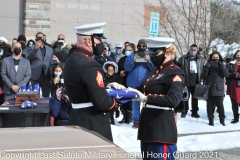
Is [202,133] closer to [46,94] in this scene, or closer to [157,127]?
[46,94]

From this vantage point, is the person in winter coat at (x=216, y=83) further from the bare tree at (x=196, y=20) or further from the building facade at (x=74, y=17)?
the building facade at (x=74, y=17)

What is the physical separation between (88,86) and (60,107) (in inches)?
121

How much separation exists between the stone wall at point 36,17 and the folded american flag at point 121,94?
14.3 meters

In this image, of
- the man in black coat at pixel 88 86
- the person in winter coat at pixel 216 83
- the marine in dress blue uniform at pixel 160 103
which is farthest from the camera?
the person in winter coat at pixel 216 83

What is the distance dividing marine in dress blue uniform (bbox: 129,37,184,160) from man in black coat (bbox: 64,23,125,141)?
1.29 feet

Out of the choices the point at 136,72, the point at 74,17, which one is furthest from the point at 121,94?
the point at 74,17

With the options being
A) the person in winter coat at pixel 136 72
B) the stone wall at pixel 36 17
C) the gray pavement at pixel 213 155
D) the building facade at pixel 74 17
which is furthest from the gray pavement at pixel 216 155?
the stone wall at pixel 36 17

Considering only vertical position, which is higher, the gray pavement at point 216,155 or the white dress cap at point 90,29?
the white dress cap at point 90,29

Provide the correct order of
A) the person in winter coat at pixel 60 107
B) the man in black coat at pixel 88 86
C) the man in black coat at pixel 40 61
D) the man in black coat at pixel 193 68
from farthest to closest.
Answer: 1. the man in black coat at pixel 193 68
2. the man in black coat at pixel 40 61
3. the person in winter coat at pixel 60 107
4. the man in black coat at pixel 88 86

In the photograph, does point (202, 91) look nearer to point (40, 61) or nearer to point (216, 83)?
point (216, 83)

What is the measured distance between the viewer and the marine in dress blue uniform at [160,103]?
462cm

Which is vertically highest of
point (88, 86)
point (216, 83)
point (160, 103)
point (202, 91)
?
point (88, 86)

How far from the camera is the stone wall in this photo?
18406mm

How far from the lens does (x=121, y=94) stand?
4531mm
